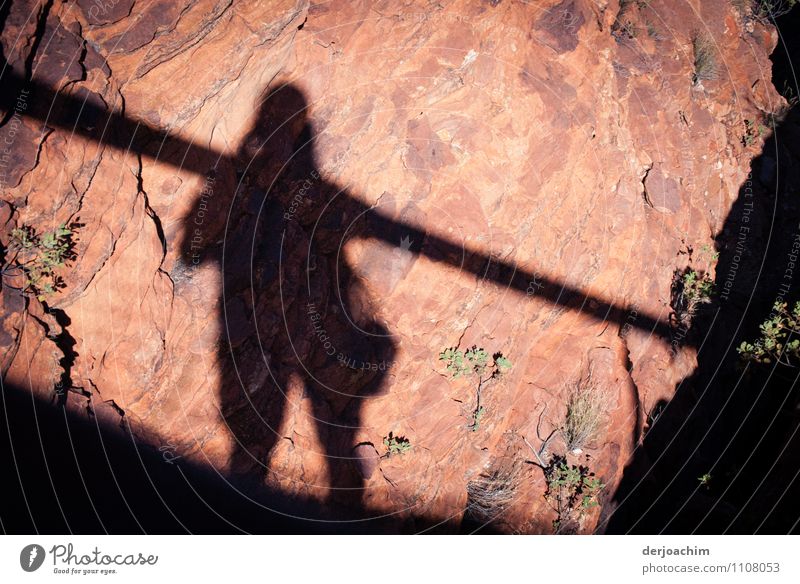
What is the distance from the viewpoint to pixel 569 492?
658 centimetres

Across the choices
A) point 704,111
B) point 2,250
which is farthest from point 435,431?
point 704,111

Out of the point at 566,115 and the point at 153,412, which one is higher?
the point at 566,115

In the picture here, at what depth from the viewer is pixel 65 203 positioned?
158 inches

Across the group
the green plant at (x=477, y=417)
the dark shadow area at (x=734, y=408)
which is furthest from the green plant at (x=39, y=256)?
the dark shadow area at (x=734, y=408)

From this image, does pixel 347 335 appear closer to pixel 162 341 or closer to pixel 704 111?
pixel 162 341

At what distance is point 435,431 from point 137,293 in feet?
12.7

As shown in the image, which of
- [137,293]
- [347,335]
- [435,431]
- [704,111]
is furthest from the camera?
[704,111]

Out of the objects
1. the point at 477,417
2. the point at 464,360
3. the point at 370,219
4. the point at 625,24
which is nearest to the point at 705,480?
the point at 477,417

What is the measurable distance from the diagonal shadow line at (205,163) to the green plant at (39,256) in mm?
902

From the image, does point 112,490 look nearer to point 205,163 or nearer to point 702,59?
point 205,163

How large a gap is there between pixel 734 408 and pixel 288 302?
6984 millimetres

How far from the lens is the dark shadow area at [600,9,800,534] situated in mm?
6570
